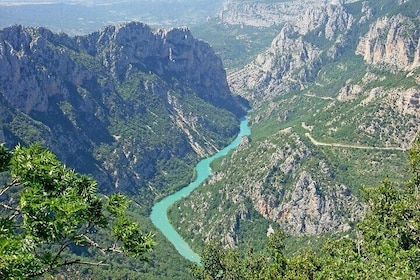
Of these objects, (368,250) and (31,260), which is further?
(368,250)

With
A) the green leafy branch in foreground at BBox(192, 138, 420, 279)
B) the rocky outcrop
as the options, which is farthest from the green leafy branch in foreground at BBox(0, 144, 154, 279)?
the rocky outcrop

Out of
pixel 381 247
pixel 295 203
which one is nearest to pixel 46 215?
pixel 381 247

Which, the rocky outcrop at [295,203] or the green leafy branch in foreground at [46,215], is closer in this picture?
the green leafy branch in foreground at [46,215]

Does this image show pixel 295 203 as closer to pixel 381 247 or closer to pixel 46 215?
pixel 381 247

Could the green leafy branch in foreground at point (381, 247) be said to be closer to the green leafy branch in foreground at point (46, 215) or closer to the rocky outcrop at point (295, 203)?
the green leafy branch in foreground at point (46, 215)

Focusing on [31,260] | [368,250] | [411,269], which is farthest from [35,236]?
[368,250]

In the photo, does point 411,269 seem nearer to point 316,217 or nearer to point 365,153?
point 316,217

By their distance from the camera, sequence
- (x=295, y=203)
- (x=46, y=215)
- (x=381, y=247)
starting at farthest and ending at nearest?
(x=295, y=203), (x=381, y=247), (x=46, y=215)

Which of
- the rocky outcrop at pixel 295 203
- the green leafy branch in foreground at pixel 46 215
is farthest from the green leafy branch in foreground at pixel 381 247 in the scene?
the rocky outcrop at pixel 295 203

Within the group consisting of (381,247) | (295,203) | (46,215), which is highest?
(46,215)
